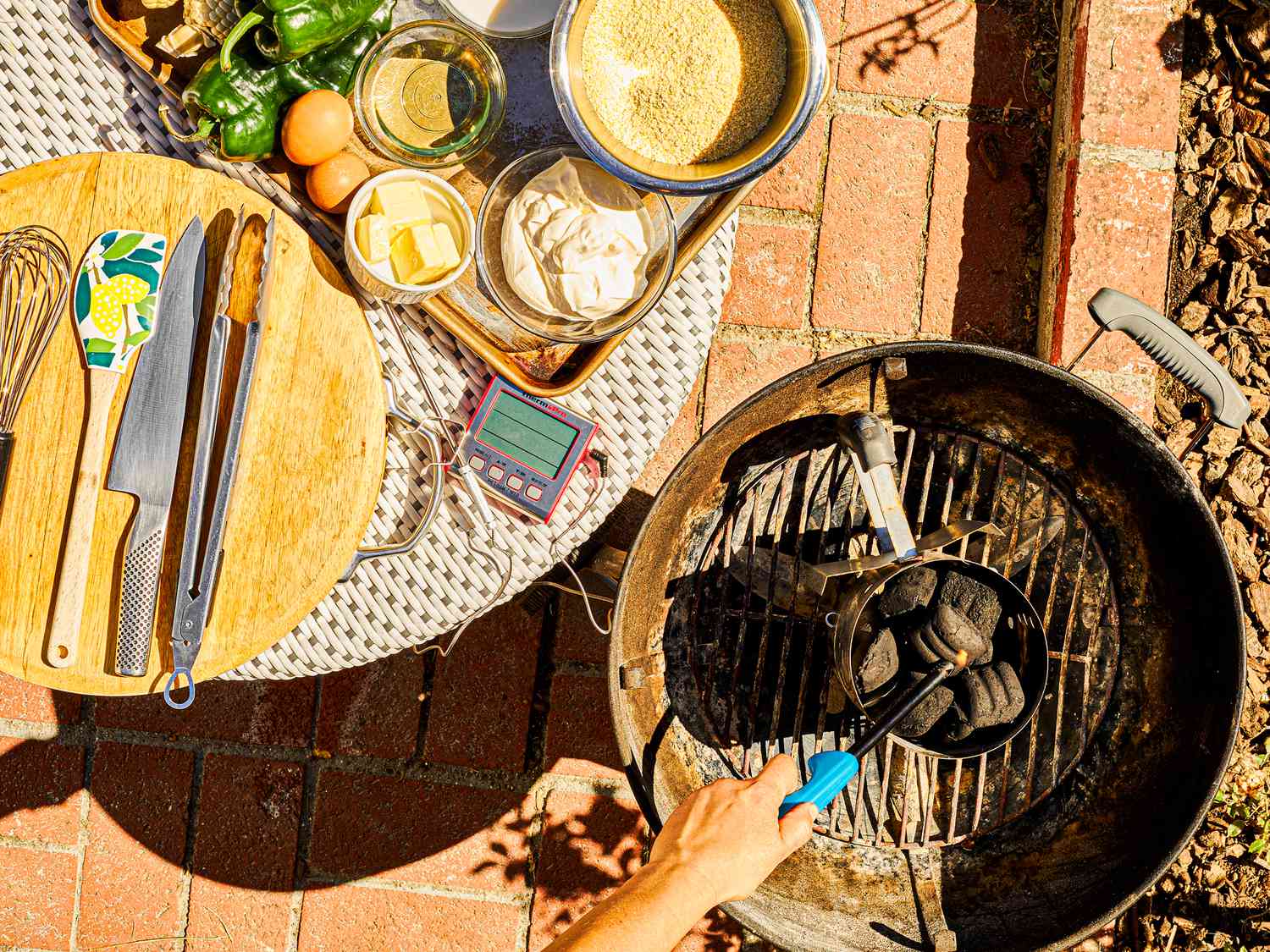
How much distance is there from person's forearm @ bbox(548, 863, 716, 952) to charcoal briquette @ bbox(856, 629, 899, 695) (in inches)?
20.8

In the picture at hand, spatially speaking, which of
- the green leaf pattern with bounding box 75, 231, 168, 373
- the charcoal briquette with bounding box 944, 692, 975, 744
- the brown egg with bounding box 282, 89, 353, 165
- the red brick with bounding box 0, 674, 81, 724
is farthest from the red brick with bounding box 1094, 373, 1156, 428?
the red brick with bounding box 0, 674, 81, 724

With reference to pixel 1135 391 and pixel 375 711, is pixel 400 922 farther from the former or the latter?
pixel 1135 391

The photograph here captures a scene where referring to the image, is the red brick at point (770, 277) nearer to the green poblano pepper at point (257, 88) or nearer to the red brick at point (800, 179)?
the red brick at point (800, 179)

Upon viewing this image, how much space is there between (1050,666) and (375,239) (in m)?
1.61

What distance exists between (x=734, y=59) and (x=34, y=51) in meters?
1.20

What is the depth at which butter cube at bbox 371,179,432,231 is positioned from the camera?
1508 mm

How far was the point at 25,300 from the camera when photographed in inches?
61.9

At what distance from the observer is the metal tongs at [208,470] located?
5.05ft

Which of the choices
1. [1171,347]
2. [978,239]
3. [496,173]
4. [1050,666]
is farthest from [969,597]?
[496,173]

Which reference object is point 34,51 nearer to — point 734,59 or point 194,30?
point 194,30

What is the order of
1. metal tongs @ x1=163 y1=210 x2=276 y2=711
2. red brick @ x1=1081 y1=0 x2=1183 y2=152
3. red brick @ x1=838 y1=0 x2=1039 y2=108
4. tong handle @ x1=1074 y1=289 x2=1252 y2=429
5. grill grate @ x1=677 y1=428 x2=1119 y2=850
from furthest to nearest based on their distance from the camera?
1. red brick @ x1=838 y1=0 x2=1039 y2=108
2. red brick @ x1=1081 y1=0 x2=1183 y2=152
3. grill grate @ x1=677 y1=428 x2=1119 y2=850
4. tong handle @ x1=1074 y1=289 x2=1252 y2=429
5. metal tongs @ x1=163 y1=210 x2=276 y2=711

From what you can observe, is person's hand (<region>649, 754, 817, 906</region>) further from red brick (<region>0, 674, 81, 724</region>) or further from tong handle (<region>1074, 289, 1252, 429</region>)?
red brick (<region>0, 674, 81, 724</region>)

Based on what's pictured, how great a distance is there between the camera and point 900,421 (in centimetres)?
201

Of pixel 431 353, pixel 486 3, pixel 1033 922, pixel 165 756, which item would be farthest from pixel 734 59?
pixel 165 756
